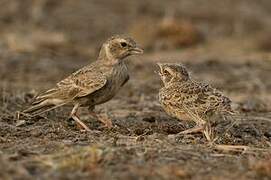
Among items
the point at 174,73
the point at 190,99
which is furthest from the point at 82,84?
the point at 190,99

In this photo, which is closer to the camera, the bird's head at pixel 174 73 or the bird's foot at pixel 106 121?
the bird's head at pixel 174 73

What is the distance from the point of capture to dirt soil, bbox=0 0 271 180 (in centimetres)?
602

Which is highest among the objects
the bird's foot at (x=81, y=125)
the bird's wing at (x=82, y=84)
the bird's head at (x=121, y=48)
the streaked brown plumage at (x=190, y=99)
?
the bird's head at (x=121, y=48)

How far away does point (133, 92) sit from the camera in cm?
1220

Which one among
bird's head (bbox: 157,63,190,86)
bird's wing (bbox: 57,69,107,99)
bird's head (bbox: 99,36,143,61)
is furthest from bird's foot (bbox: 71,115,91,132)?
bird's head (bbox: 157,63,190,86)

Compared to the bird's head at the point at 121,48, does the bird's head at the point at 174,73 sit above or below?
below

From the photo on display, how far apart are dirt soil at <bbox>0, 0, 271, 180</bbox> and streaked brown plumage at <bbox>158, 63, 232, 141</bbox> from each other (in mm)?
247

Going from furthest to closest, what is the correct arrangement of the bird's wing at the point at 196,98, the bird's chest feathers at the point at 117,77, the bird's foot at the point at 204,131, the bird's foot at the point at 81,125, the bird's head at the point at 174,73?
the bird's chest feathers at the point at 117,77 < the bird's foot at the point at 81,125 < the bird's head at the point at 174,73 < the bird's foot at the point at 204,131 < the bird's wing at the point at 196,98

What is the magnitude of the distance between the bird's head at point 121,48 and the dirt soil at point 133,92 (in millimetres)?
800

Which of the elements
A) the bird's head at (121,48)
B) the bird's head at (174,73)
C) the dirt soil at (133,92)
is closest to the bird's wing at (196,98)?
the bird's head at (174,73)

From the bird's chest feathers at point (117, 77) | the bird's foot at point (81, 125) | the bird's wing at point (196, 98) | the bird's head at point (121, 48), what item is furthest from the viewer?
the bird's head at point (121, 48)

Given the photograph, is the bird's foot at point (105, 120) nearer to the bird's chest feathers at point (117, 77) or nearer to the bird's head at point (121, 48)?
Answer: the bird's chest feathers at point (117, 77)

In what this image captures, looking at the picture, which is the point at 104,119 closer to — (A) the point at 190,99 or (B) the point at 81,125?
(B) the point at 81,125

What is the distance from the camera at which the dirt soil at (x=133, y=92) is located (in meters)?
6.02
